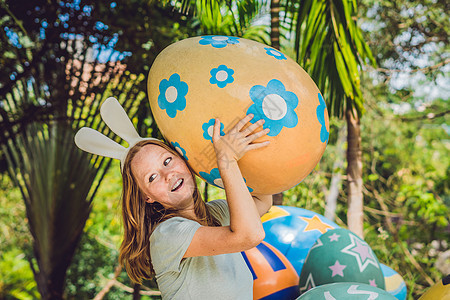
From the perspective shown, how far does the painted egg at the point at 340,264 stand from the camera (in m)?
1.71

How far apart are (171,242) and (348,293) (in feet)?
2.03

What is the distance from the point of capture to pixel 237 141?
1223mm

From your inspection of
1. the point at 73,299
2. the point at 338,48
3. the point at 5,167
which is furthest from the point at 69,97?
the point at 73,299

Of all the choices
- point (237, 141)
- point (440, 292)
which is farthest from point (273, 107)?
point (440, 292)

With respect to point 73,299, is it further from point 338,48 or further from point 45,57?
point 338,48

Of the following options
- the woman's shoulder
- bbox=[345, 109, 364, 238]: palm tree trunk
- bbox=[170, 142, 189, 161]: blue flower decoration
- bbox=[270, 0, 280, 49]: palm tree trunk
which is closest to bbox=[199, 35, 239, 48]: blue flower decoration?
bbox=[170, 142, 189, 161]: blue flower decoration

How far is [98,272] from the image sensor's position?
5254mm

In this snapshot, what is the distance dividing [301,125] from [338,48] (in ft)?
4.02

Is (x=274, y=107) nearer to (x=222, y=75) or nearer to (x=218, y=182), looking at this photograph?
(x=222, y=75)

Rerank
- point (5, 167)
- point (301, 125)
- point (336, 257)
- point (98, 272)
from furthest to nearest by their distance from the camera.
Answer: point (98, 272) → point (5, 167) → point (336, 257) → point (301, 125)

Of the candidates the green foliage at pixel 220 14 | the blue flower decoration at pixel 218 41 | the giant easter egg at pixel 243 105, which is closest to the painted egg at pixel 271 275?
the giant easter egg at pixel 243 105

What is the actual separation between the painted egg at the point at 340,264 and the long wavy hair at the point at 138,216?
0.62 m

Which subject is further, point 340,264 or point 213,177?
point 340,264

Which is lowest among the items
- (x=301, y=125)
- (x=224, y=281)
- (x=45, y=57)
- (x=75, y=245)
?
(x=75, y=245)
